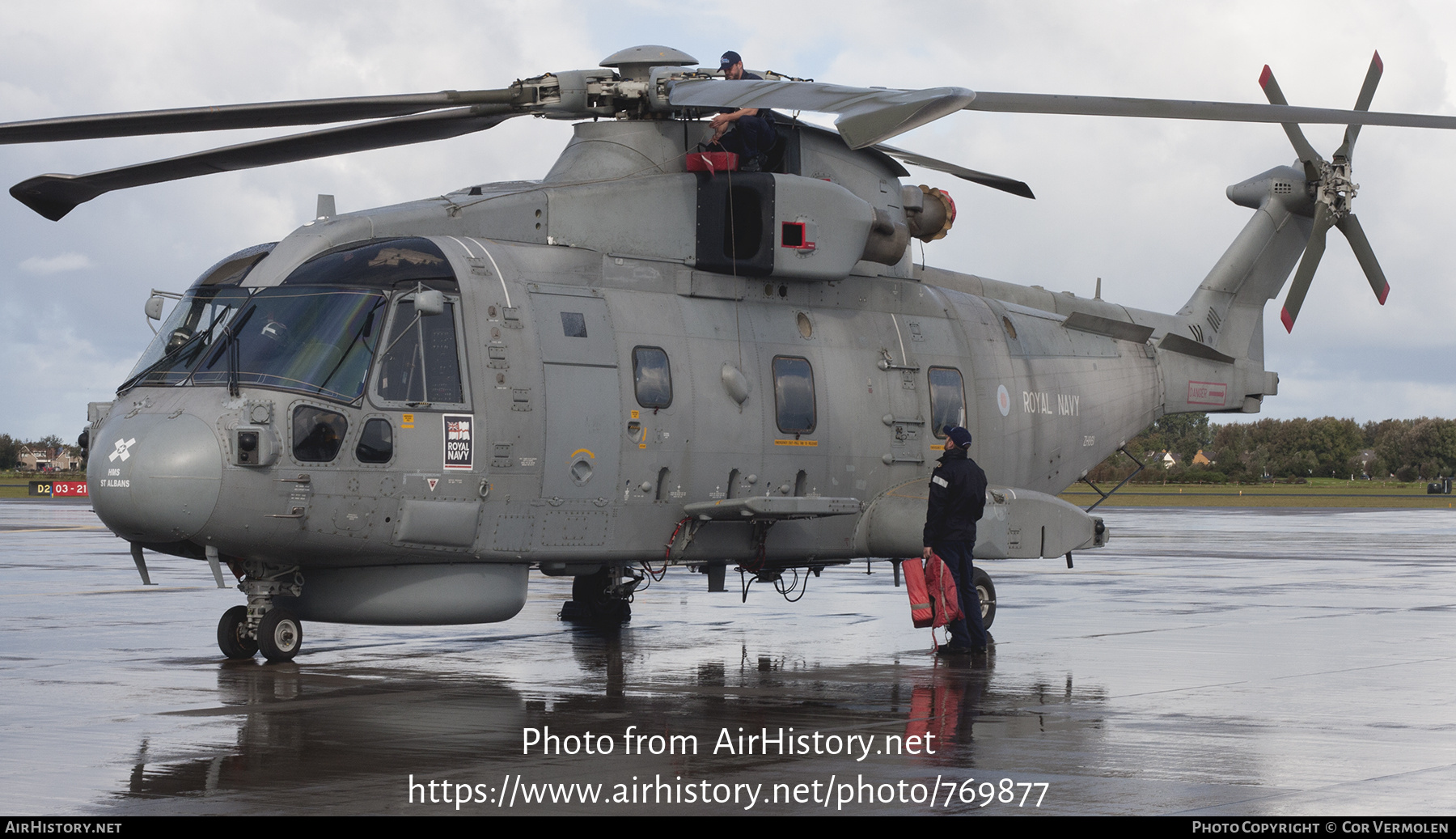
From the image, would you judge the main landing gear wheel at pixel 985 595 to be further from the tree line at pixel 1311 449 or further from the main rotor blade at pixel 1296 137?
the tree line at pixel 1311 449

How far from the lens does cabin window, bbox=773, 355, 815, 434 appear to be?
14359 millimetres

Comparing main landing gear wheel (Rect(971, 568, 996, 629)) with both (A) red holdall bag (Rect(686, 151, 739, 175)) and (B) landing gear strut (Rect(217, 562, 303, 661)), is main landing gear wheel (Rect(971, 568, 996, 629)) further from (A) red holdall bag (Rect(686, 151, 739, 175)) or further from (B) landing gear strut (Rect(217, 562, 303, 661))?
(B) landing gear strut (Rect(217, 562, 303, 661))

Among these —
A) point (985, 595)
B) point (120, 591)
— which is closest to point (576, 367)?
point (985, 595)

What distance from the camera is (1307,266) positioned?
63.4 feet

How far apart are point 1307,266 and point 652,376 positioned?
9948 mm

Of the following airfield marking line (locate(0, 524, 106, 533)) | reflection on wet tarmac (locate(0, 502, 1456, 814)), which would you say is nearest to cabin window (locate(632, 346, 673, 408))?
reflection on wet tarmac (locate(0, 502, 1456, 814))

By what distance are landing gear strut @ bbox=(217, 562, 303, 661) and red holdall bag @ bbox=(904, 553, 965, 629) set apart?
5.22 metres

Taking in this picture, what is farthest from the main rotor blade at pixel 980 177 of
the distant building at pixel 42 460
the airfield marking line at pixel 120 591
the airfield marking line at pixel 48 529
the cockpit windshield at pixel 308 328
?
the distant building at pixel 42 460

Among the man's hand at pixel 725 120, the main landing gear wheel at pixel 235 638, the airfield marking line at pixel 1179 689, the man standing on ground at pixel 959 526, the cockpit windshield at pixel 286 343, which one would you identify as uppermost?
the man's hand at pixel 725 120

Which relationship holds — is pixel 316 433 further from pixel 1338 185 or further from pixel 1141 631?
pixel 1338 185

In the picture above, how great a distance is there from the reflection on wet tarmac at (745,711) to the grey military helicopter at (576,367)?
3.28 feet

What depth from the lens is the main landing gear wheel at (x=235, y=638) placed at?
12633 millimetres
